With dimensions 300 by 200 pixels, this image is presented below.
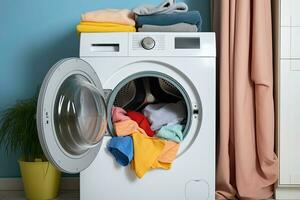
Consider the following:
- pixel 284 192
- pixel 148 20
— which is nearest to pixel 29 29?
pixel 148 20

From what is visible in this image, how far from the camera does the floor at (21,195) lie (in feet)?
6.55

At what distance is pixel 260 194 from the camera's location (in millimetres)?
1845

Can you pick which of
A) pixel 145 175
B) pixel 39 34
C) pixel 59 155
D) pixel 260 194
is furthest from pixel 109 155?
pixel 39 34

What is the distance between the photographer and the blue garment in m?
1.56

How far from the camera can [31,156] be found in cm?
193

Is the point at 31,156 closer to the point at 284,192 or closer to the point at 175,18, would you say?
the point at 175,18

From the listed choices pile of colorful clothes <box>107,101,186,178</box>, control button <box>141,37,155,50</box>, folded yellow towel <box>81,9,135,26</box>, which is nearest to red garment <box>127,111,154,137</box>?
pile of colorful clothes <box>107,101,186,178</box>

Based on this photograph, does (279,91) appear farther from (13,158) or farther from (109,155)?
(13,158)

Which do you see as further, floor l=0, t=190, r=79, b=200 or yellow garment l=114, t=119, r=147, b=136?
floor l=0, t=190, r=79, b=200

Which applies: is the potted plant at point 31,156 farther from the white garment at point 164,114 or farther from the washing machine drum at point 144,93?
the white garment at point 164,114

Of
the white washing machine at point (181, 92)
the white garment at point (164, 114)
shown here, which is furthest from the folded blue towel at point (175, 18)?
the white garment at point (164, 114)

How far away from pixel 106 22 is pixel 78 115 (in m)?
0.52

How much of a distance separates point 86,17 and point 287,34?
101cm

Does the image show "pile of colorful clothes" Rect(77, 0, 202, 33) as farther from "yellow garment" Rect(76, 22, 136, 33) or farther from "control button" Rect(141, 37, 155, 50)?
"control button" Rect(141, 37, 155, 50)
